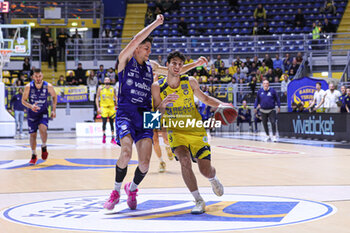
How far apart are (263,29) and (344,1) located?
642 centimetres

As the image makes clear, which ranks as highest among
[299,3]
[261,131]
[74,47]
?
[299,3]

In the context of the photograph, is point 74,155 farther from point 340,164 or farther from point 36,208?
point 36,208

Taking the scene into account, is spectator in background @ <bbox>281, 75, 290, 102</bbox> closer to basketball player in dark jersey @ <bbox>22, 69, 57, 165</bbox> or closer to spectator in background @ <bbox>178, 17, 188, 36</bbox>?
spectator in background @ <bbox>178, 17, 188, 36</bbox>

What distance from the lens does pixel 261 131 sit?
26.3 metres

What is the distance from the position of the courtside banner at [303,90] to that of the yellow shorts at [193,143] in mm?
15773

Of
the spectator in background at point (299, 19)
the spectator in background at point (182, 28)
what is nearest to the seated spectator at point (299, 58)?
the spectator in background at point (299, 19)

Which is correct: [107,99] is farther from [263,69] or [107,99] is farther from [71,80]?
[263,69]

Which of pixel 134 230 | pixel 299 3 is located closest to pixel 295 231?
pixel 134 230

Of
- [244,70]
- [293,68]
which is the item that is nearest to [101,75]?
[244,70]

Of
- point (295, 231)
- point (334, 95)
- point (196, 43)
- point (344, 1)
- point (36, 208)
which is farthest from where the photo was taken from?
point (344, 1)

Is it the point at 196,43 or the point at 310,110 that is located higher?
the point at 196,43

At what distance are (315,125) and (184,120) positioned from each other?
13699 millimetres

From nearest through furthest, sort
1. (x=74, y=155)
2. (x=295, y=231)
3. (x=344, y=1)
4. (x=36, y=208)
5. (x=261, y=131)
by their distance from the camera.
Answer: (x=295, y=231) → (x=36, y=208) → (x=74, y=155) → (x=261, y=131) → (x=344, y=1)

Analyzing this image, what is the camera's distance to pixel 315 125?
18.7 meters
